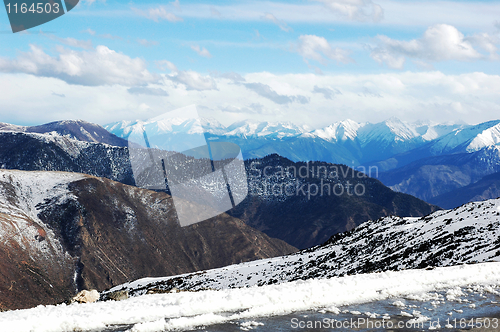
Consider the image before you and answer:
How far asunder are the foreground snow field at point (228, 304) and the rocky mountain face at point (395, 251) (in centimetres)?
783

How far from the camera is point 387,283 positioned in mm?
21578

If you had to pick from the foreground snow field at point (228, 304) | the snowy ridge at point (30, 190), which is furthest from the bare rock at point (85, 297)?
the snowy ridge at point (30, 190)

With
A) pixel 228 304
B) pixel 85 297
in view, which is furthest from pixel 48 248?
pixel 228 304

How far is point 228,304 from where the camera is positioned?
17.7 m

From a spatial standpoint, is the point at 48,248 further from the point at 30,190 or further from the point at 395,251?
the point at 395,251

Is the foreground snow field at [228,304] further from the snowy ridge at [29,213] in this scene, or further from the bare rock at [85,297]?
the snowy ridge at [29,213]

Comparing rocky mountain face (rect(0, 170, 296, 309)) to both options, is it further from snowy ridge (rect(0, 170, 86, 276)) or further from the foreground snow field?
the foreground snow field

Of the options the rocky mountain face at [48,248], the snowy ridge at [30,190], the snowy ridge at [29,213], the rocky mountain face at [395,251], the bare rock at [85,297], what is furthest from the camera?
the snowy ridge at [30,190]

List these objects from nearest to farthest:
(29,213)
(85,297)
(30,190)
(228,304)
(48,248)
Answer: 1. (228,304)
2. (85,297)
3. (48,248)
4. (29,213)
5. (30,190)

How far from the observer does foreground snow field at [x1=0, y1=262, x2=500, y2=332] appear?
1500 cm

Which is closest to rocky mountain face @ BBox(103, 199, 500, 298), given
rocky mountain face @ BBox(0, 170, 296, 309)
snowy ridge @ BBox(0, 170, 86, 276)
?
rocky mountain face @ BBox(0, 170, 296, 309)

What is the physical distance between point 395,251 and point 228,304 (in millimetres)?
38864

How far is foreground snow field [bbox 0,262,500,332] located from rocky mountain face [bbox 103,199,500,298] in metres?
7.83

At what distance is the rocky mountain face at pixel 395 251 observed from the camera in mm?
37625
